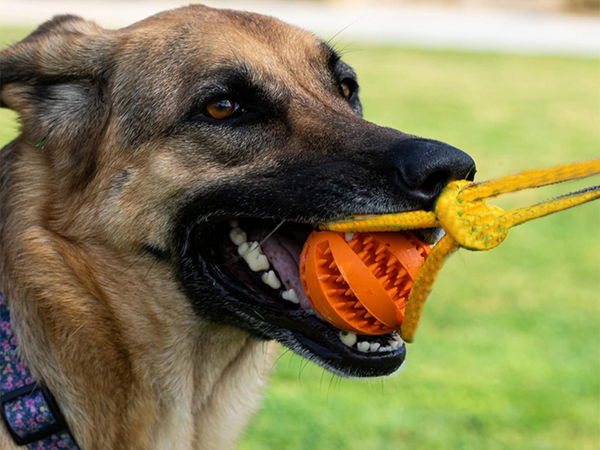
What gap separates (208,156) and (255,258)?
455mm

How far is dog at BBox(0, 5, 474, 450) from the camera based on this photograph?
2.95 meters

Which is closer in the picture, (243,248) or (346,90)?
(243,248)

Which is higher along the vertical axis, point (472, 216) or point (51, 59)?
point (51, 59)

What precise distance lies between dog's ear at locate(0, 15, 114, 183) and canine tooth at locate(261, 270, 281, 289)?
89 centimetres

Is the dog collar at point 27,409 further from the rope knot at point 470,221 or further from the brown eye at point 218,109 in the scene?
the rope knot at point 470,221

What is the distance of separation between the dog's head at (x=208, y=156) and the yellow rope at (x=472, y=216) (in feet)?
0.77

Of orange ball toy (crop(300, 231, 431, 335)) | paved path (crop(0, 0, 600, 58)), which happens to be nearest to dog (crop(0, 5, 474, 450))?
orange ball toy (crop(300, 231, 431, 335))

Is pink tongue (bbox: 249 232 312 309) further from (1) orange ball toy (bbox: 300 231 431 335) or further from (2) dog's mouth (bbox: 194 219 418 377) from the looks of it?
(1) orange ball toy (bbox: 300 231 431 335)

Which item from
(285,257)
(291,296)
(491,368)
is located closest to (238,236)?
(285,257)

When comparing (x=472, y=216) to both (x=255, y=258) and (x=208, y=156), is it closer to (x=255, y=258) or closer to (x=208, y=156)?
(x=255, y=258)

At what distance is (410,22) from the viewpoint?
81.2 feet

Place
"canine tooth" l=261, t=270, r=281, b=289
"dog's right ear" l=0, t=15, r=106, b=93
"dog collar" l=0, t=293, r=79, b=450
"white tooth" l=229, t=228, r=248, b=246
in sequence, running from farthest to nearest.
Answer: "dog's right ear" l=0, t=15, r=106, b=93, "white tooth" l=229, t=228, r=248, b=246, "canine tooth" l=261, t=270, r=281, b=289, "dog collar" l=0, t=293, r=79, b=450

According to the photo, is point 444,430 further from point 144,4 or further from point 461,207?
point 144,4

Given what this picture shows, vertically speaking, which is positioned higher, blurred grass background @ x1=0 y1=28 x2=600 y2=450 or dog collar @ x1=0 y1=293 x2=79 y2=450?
dog collar @ x1=0 y1=293 x2=79 y2=450
